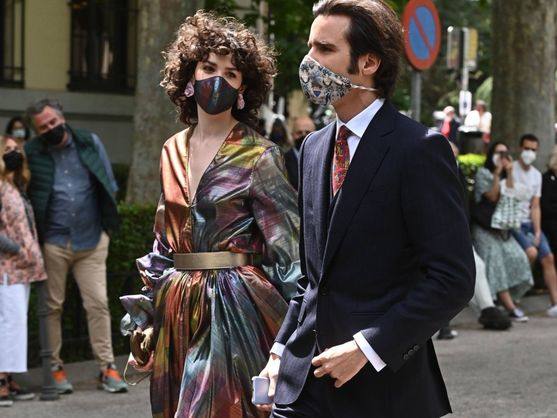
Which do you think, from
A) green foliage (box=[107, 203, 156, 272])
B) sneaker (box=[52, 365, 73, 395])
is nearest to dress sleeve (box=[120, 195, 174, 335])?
sneaker (box=[52, 365, 73, 395])

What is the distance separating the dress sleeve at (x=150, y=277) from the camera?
5.46 meters

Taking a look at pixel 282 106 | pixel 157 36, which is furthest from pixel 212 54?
pixel 282 106

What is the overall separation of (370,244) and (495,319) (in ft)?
31.6

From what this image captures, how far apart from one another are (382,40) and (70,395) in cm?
618

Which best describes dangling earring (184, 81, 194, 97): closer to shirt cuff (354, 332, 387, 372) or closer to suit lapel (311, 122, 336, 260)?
suit lapel (311, 122, 336, 260)

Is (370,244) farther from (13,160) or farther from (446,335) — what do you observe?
(446,335)

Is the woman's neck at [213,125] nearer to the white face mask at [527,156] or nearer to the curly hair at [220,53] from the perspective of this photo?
the curly hair at [220,53]

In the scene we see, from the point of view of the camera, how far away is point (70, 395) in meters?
9.51

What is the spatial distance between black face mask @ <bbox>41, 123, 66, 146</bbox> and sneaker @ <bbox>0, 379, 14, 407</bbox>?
1.59 metres

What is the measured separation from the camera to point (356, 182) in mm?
3746

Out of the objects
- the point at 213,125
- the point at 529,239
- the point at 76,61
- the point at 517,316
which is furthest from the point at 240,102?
the point at 76,61

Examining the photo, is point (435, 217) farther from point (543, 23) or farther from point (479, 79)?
point (479, 79)

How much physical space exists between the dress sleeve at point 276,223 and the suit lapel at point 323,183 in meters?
1.36

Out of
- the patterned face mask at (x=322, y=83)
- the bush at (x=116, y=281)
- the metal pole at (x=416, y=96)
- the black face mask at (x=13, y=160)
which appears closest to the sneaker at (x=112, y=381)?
the bush at (x=116, y=281)
